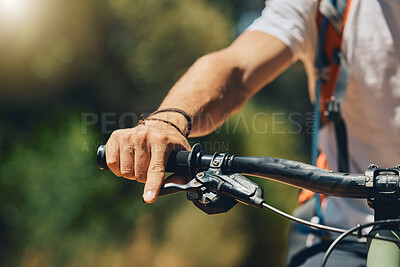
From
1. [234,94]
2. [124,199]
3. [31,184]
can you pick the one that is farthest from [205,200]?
[124,199]

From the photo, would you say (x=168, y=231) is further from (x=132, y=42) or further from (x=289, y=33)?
(x=289, y=33)

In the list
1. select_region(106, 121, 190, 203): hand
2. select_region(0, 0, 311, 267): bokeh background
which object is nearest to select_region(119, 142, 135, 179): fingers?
select_region(106, 121, 190, 203): hand

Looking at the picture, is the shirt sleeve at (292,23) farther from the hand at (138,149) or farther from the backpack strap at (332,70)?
the hand at (138,149)

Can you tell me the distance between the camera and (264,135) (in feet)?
17.5

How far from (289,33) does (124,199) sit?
317cm

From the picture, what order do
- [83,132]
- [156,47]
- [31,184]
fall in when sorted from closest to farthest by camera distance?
1. [31,184]
2. [83,132]
3. [156,47]

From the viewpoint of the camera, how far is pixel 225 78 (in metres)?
1.98

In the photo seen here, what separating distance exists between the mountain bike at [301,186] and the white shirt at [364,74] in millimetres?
922

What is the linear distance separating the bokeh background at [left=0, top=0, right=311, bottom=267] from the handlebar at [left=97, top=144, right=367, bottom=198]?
3268 mm

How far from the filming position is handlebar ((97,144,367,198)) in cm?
113

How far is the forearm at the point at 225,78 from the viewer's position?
185 centimetres

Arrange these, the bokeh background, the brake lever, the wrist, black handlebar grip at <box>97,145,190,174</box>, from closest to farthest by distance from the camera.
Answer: the brake lever < black handlebar grip at <box>97,145,190,174</box> < the wrist < the bokeh background

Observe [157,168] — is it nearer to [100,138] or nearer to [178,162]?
[178,162]

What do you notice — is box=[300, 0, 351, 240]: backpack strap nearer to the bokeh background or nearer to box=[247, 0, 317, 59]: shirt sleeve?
box=[247, 0, 317, 59]: shirt sleeve
